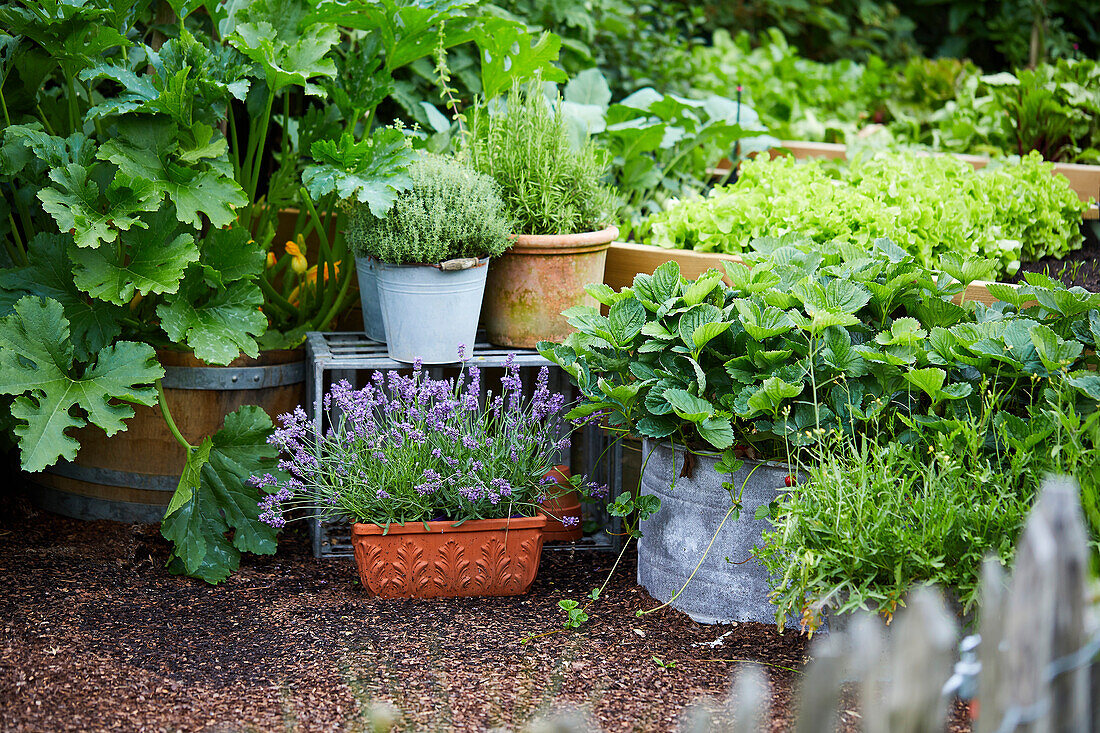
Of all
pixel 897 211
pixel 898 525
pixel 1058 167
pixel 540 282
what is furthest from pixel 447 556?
pixel 1058 167

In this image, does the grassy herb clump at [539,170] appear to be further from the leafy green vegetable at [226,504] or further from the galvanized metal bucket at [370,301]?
the leafy green vegetable at [226,504]

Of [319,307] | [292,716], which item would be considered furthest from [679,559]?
→ [319,307]

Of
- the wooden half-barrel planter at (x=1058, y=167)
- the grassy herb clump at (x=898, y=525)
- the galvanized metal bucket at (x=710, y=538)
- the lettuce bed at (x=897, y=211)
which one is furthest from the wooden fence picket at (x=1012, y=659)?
the wooden half-barrel planter at (x=1058, y=167)

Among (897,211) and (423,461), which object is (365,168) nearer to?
(423,461)

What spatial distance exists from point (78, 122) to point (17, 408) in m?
0.90

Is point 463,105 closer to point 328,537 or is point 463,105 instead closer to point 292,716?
point 328,537

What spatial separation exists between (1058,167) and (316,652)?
340 centimetres

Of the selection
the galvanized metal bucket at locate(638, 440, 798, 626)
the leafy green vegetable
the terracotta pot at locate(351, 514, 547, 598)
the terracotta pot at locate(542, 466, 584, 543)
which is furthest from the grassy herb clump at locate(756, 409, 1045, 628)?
the leafy green vegetable

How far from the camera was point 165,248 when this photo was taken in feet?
8.23

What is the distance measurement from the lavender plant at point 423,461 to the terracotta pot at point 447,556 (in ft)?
0.13

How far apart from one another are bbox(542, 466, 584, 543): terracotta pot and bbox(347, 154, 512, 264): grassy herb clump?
0.66 m

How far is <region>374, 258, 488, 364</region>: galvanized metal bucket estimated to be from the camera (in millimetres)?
2586

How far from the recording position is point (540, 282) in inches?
109

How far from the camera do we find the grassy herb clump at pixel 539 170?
2.73 metres
